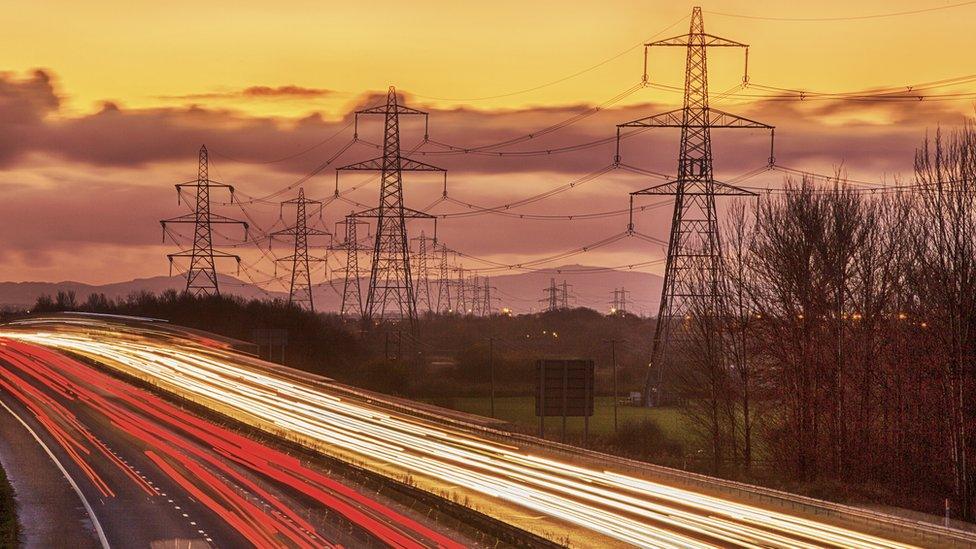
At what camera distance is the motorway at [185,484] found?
36.5 metres

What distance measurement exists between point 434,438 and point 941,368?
22700mm

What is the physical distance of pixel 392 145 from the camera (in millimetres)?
92500

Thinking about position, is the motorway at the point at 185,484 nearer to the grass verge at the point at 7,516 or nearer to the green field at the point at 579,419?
the grass verge at the point at 7,516

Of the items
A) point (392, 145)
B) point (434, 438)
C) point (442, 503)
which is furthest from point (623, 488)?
point (392, 145)

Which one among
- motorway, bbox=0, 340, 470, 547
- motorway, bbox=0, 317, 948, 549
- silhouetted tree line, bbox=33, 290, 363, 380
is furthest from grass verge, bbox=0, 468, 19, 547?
silhouetted tree line, bbox=33, 290, 363, 380

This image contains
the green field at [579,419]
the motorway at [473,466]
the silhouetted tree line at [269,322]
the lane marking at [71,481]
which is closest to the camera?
the motorway at [473,466]

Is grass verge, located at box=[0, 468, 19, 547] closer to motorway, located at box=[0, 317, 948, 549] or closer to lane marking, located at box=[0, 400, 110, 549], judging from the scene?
lane marking, located at box=[0, 400, 110, 549]

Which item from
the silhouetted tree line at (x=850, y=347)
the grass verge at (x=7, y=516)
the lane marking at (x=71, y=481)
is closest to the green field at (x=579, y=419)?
the silhouetted tree line at (x=850, y=347)

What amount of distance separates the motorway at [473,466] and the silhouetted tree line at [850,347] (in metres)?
12.5

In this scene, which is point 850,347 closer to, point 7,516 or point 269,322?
point 7,516

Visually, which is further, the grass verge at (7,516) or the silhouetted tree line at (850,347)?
the silhouetted tree line at (850,347)

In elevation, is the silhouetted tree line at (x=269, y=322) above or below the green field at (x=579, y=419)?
above

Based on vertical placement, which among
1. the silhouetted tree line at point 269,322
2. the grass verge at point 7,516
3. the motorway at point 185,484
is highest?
the silhouetted tree line at point 269,322

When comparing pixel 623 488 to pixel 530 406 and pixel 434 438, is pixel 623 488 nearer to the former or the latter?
pixel 434 438
